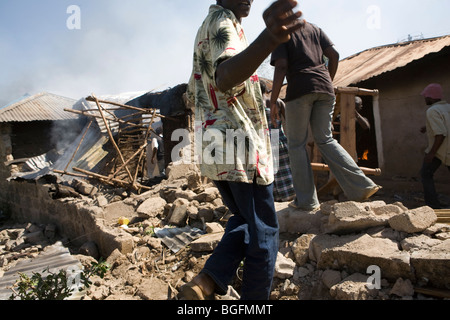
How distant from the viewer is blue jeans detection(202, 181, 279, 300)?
4.90 ft

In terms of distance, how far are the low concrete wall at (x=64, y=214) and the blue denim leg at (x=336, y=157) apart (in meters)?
2.60

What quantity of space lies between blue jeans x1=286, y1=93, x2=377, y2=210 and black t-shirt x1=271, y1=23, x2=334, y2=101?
6 centimetres

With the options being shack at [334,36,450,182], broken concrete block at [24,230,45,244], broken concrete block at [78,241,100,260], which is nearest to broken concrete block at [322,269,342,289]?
broken concrete block at [78,241,100,260]

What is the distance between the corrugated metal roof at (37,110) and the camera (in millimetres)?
12387

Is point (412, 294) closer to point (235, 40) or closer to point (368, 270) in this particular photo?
point (368, 270)

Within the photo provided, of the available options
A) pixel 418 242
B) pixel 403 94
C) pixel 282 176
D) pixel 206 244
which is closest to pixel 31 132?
pixel 282 176

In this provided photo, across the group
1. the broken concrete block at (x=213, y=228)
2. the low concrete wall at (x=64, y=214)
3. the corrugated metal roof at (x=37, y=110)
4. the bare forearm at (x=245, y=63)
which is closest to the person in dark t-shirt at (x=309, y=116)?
the broken concrete block at (x=213, y=228)

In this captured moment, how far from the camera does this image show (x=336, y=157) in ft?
8.69

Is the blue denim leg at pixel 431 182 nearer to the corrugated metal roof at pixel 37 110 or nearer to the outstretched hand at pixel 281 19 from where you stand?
the outstretched hand at pixel 281 19

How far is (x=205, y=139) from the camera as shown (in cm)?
155

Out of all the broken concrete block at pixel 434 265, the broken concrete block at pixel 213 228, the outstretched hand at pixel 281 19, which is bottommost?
the broken concrete block at pixel 213 228

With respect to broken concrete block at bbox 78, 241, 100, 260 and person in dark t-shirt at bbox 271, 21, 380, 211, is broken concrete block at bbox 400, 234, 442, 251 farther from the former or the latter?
broken concrete block at bbox 78, 241, 100, 260

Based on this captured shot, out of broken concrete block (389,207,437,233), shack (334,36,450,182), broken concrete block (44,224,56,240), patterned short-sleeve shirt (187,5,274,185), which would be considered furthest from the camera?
broken concrete block (44,224,56,240)

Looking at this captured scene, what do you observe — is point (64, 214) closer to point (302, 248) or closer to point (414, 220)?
point (302, 248)
